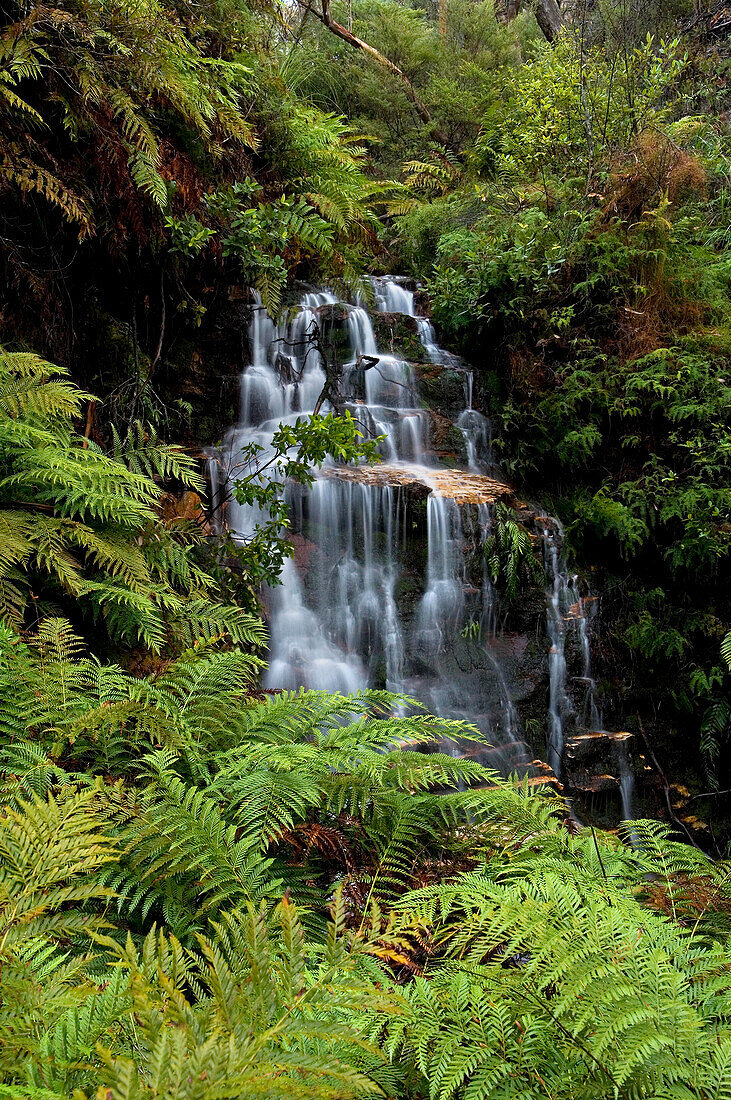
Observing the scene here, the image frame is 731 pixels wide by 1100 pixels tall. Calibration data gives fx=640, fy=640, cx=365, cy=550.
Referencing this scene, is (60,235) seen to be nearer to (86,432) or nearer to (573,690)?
(86,432)

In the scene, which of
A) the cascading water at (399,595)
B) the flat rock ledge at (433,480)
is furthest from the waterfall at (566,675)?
the flat rock ledge at (433,480)

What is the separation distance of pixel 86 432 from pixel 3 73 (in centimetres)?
189

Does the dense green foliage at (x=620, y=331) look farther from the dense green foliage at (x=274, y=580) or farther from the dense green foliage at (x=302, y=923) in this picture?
the dense green foliage at (x=302, y=923)

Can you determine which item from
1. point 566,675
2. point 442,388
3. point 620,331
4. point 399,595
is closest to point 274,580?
point 399,595

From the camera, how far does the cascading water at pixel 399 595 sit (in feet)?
18.1

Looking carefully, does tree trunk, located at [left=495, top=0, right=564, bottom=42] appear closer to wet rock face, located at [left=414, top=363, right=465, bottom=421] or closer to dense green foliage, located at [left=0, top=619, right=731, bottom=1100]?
wet rock face, located at [left=414, top=363, right=465, bottom=421]

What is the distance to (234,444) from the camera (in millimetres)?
6141

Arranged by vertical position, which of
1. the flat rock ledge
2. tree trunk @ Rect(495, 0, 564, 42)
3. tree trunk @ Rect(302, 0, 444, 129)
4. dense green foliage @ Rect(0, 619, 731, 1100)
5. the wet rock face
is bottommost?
dense green foliage @ Rect(0, 619, 731, 1100)

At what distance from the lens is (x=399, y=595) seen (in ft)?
19.3

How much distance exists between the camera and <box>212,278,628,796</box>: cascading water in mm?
5531

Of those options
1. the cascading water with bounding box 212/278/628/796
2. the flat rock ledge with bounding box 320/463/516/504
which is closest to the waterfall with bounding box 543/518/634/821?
the cascading water with bounding box 212/278/628/796

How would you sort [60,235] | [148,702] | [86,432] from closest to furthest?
[148,702] → [86,432] → [60,235]

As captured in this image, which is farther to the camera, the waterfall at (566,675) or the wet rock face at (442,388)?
the wet rock face at (442,388)

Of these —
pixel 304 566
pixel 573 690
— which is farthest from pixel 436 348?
pixel 573 690
